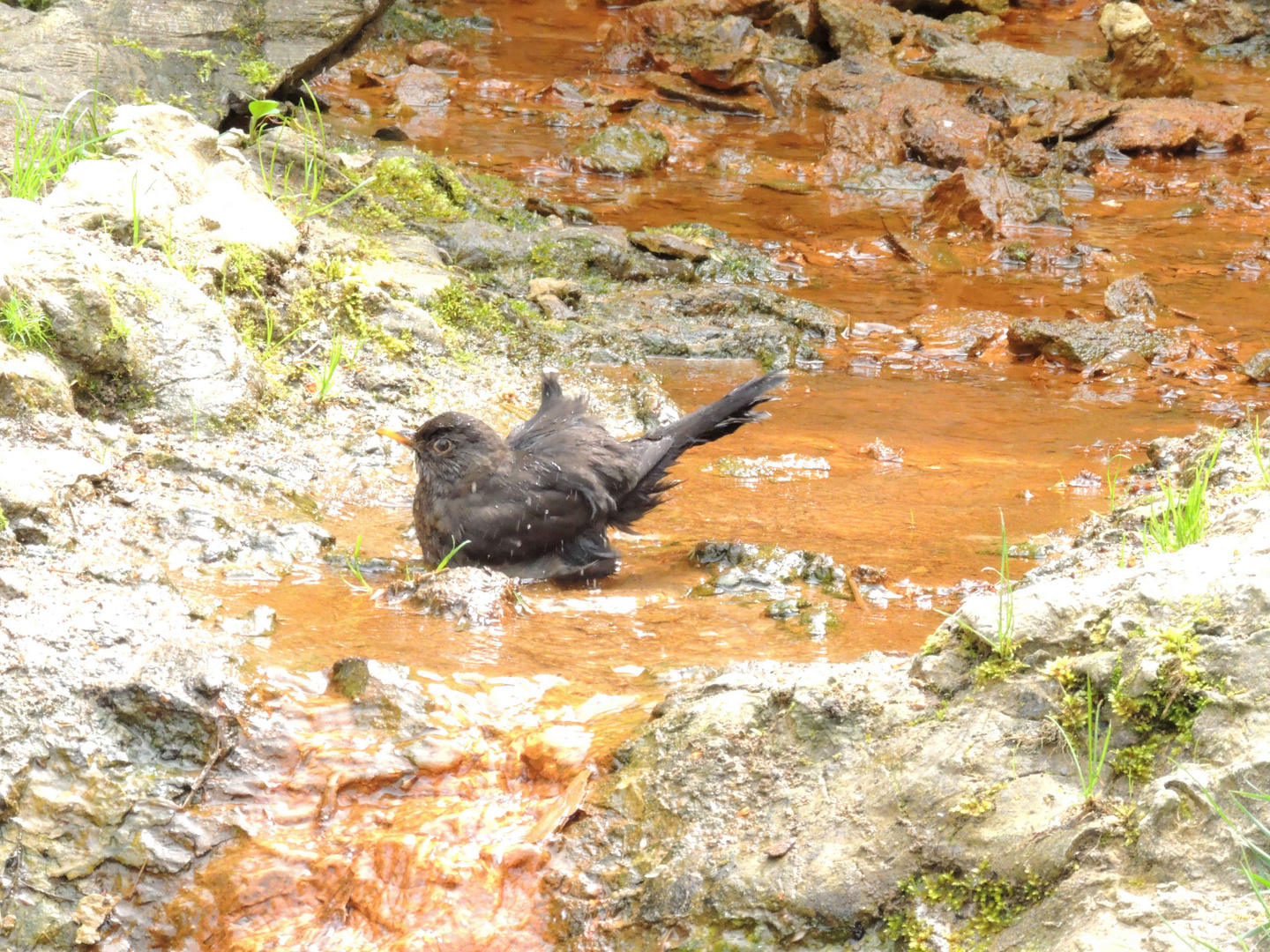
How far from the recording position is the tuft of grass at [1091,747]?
256 cm

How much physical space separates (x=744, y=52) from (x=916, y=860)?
13.3 metres

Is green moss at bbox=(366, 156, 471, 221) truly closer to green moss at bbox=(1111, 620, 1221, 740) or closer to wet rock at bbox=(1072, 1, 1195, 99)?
green moss at bbox=(1111, 620, 1221, 740)

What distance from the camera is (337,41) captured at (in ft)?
34.7

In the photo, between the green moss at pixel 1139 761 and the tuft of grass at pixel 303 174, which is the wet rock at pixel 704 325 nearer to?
the tuft of grass at pixel 303 174

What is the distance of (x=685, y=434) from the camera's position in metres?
5.74

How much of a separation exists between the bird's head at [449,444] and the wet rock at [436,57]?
35.1 ft

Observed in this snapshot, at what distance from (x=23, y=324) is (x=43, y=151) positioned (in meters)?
1.84

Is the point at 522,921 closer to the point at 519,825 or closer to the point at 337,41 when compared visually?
the point at 519,825

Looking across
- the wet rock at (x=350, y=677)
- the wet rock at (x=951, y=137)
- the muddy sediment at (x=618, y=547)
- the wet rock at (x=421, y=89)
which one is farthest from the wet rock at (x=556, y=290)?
the wet rock at (x=421, y=89)

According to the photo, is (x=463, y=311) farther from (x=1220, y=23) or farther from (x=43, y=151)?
(x=1220, y=23)

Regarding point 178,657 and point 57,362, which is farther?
point 57,362

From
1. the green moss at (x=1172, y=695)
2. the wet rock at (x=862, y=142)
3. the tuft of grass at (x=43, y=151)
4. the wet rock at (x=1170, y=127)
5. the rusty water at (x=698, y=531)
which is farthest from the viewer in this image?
the wet rock at (x=1170, y=127)

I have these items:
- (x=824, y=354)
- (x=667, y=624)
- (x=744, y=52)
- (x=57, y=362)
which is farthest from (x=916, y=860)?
(x=744, y=52)

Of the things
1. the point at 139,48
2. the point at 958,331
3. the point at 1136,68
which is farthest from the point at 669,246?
the point at 1136,68
